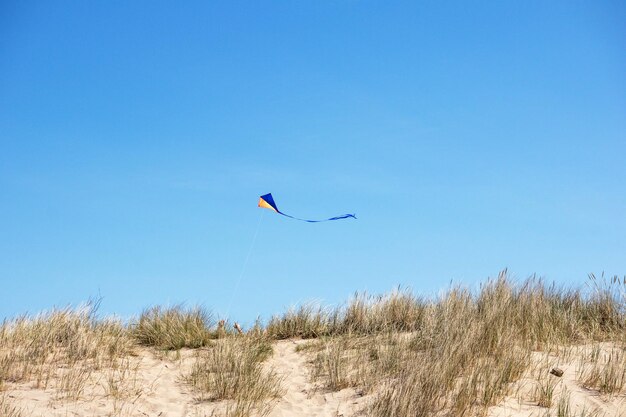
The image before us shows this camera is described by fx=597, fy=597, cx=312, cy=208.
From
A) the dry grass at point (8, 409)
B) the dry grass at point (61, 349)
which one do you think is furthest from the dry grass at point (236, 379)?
the dry grass at point (8, 409)

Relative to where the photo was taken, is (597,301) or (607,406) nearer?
(607,406)

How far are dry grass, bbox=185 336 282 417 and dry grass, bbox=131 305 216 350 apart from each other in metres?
0.94

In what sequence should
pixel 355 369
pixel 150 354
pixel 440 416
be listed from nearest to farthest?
pixel 440 416 → pixel 355 369 → pixel 150 354

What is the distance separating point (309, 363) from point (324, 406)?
1.38 metres

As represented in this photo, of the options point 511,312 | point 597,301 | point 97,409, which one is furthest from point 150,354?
point 597,301

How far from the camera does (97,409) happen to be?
747 centimetres

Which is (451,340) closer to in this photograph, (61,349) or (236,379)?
(236,379)

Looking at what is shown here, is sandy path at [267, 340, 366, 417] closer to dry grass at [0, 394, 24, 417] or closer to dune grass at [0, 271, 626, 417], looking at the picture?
dune grass at [0, 271, 626, 417]

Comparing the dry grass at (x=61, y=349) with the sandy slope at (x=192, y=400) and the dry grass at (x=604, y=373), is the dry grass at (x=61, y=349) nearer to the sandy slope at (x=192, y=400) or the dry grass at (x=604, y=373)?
the sandy slope at (x=192, y=400)

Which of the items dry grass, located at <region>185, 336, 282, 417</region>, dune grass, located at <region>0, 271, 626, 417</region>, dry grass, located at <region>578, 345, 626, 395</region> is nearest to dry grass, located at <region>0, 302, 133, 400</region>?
dune grass, located at <region>0, 271, 626, 417</region>

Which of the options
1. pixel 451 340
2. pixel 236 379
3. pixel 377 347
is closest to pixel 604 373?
pixel 451 340

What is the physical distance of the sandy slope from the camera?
23.5 feet

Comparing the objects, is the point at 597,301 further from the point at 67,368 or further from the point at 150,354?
the point at 67,368

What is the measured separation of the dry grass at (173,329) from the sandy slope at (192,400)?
44.7 inches
